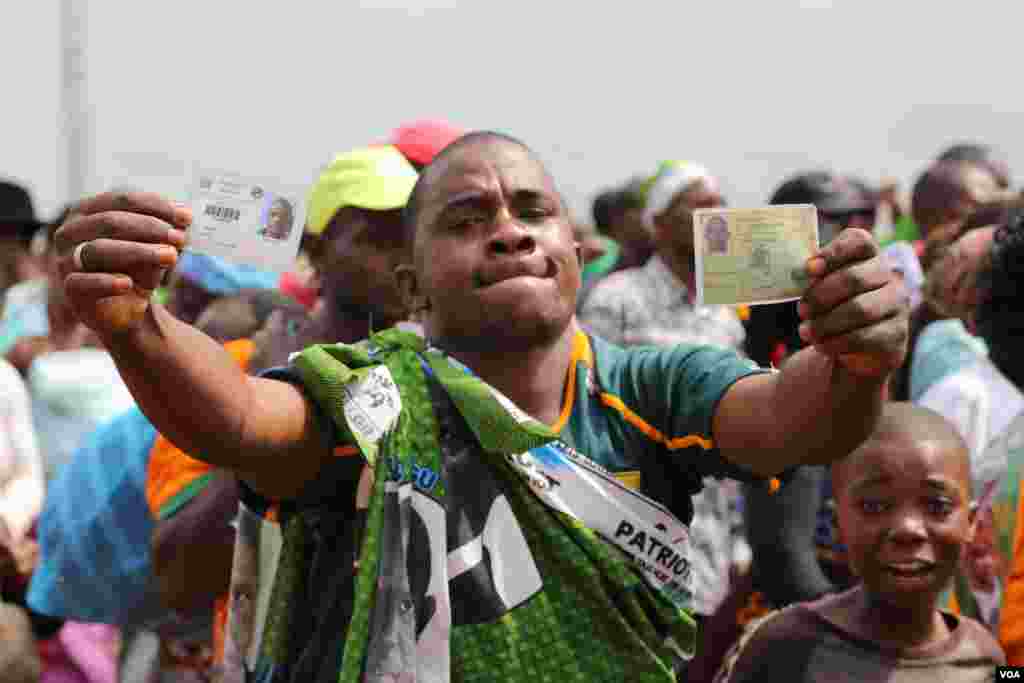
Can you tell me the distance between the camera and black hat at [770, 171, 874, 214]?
634cm

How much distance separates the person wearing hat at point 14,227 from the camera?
279 inches

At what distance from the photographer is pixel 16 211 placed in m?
7.08

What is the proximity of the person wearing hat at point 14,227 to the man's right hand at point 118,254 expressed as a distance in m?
→ 5.01

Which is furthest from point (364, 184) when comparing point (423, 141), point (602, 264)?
point (602, 264)

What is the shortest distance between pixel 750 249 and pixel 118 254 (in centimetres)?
100

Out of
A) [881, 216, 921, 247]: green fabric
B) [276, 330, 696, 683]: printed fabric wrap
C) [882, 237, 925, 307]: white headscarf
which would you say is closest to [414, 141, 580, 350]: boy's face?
[276, 330, 696, 683]: printed fabric wrap

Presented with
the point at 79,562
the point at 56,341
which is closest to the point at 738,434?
the point at 79,562

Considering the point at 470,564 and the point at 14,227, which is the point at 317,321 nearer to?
the point at 470,564

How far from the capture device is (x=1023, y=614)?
274 cm

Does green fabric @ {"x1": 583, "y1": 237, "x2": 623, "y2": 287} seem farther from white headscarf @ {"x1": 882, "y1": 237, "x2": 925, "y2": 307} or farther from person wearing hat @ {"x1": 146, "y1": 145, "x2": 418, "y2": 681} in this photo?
person wearing hat @ {"x1": 146, "y1": 145, "x2": 418, "y2": 681}

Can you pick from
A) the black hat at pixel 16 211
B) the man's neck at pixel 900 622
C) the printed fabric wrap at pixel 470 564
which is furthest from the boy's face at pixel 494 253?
the black hat at pixel 16 211

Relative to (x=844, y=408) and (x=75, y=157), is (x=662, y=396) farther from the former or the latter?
(x=75, y=157)

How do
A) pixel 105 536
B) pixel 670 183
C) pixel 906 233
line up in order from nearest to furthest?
pixel 105 536 → pixel 670 183 → pixel 906 233

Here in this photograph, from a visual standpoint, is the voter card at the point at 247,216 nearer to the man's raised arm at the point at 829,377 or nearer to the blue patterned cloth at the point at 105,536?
the man's raised arm at the point at 829,377
